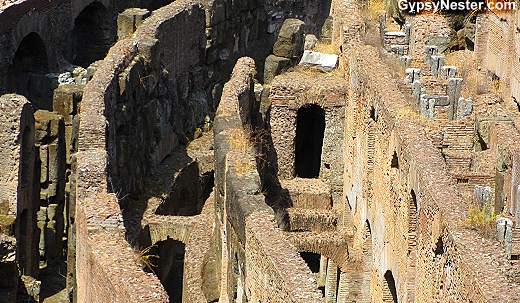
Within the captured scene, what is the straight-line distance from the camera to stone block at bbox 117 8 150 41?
3712cm

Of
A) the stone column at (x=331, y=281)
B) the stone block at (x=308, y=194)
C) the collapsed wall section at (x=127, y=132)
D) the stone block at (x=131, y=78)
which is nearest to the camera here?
the collapsed wall section at (x=127, y=132)

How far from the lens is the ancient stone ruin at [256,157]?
24719mm

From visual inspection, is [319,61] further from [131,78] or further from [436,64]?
[131,78]

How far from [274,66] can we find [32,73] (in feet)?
16.7

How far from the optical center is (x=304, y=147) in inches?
1467

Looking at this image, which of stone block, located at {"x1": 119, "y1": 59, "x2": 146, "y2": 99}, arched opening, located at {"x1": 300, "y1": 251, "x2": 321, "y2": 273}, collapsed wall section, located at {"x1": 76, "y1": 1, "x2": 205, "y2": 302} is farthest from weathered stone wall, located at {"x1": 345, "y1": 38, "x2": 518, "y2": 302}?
stone block, located at {"x1": 119, "y1": 59, "x2": 146, "y2": 99}

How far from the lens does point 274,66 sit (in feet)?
120

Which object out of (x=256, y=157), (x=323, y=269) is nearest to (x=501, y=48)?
(x=323, y=269)

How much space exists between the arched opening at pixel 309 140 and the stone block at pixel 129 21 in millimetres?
3938

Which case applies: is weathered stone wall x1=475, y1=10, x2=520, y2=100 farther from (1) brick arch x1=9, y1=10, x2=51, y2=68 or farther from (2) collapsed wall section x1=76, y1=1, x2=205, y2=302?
(1) brick arch x1=9, y1=10, x2=51, y2=68

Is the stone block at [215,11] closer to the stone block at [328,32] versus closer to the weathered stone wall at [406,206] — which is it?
the stone block at [328,32]

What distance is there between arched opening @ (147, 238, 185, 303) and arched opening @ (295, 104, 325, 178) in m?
3.65

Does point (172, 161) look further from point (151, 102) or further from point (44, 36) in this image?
point (44, 36)

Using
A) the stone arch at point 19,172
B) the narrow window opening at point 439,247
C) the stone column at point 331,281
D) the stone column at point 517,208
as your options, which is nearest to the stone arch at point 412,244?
the narrow window opening at point 439,247
